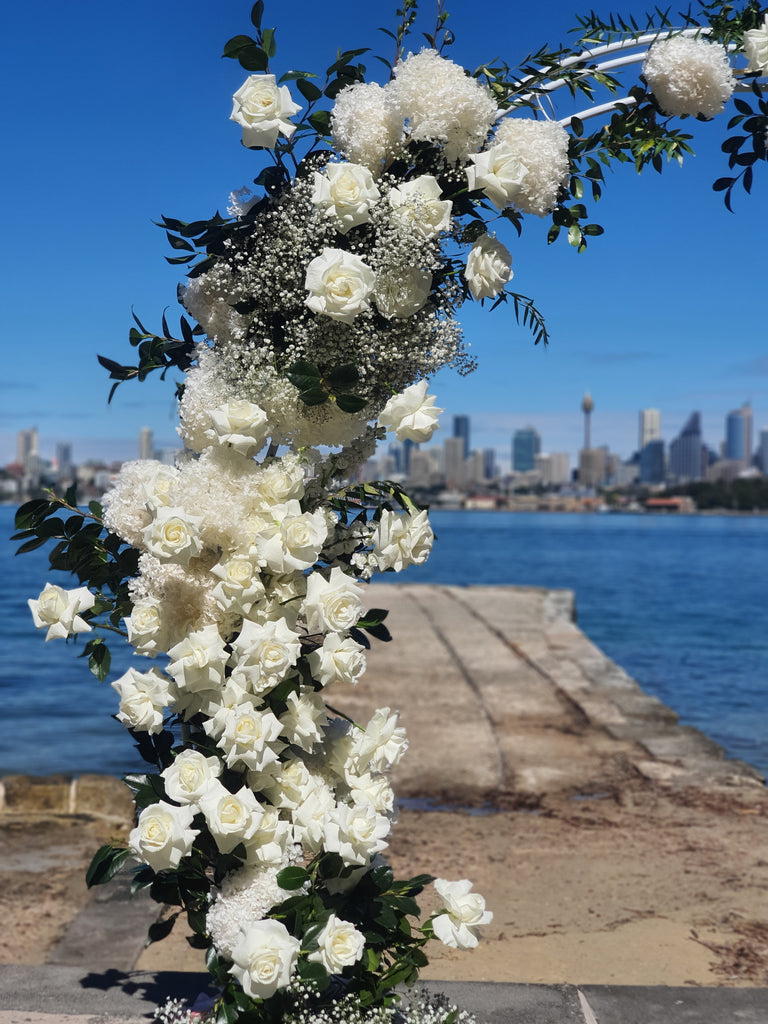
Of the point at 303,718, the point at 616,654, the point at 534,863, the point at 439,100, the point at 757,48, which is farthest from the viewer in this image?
the point at 616,654

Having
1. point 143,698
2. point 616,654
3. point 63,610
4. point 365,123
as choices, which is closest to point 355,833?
point 143,698

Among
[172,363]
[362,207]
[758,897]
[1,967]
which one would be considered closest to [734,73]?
[362,207]

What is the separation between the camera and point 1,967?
11.3ft

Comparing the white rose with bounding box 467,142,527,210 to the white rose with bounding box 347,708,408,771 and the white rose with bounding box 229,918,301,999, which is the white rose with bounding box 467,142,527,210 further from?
the white rose with bounding box 229,918,301,999

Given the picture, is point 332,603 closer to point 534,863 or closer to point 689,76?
point 689,76

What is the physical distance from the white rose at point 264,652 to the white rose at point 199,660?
0.17 ft

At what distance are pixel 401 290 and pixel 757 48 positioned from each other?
1.32m

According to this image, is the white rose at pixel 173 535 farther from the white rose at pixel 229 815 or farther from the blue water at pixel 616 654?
the blue water at pixel 616 654

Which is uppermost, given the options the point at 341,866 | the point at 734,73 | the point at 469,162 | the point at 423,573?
the point at 734,73

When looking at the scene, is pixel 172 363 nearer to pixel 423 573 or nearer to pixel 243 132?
pixel 243 132

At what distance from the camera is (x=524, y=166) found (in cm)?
278

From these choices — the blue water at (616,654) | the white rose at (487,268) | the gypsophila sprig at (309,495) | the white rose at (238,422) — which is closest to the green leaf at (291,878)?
the gypsophila sprig at (309,495)

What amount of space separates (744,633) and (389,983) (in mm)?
24633

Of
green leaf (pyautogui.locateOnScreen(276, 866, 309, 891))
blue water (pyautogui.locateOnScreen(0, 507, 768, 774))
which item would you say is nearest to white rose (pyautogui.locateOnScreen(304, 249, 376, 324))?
green leaf (pyautogui.locateOnScreen(276, 866, 309, 891))
